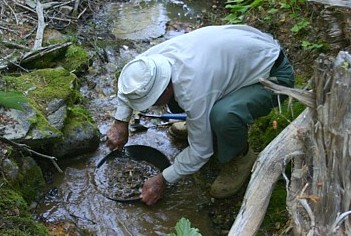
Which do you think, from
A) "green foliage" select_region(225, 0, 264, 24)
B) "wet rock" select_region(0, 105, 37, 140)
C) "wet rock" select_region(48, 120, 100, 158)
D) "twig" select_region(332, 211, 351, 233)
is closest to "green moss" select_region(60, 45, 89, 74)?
"wet rock" select_region(48, 120, 100, 158)

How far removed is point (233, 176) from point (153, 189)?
54cm

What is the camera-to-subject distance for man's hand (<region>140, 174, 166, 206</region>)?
12.4 feet

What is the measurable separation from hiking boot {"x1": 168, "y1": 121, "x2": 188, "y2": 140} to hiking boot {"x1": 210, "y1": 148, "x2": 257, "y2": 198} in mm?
654

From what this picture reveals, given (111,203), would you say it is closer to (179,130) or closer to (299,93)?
(179,130)

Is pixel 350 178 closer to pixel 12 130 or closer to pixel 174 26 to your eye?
pixel 12 130

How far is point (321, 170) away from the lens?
2.47 m

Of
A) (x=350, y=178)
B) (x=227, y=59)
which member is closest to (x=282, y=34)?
(x=227, y=59)

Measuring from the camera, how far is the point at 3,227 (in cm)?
300

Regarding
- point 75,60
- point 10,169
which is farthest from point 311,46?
point 10,169

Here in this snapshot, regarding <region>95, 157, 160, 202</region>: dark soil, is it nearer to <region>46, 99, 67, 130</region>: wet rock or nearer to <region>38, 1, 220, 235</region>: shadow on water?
<region>38, 1, 220, 235</region>: shadow on water

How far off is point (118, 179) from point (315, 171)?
1.86 m

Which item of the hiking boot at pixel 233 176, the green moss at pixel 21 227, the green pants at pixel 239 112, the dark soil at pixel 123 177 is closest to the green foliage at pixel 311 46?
the green pants at pixel 239 112

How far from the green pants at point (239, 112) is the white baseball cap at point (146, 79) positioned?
1.26 feet

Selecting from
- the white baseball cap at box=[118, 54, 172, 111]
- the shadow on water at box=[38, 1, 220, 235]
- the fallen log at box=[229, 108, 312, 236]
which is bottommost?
the shadow on water at box=[38, 1, 220, 235]
